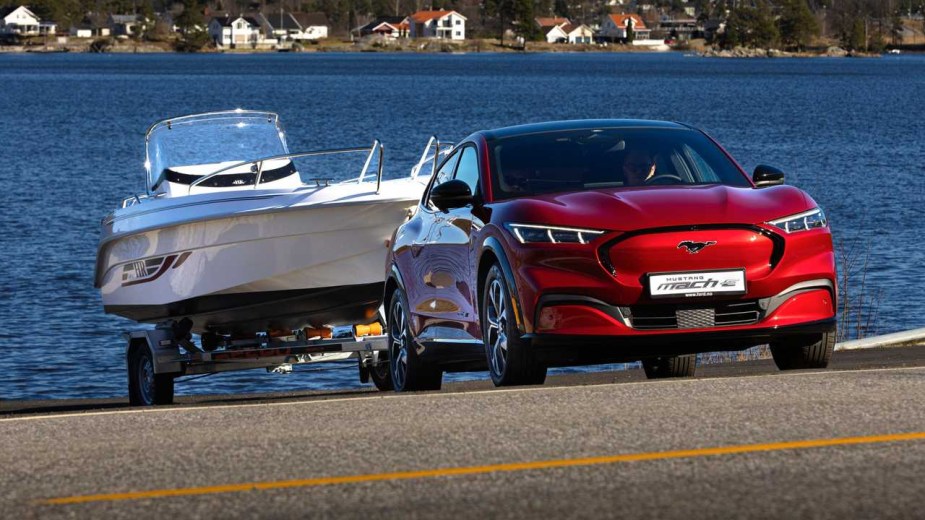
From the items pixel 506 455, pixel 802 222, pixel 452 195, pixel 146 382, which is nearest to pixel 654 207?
pixel 802 222

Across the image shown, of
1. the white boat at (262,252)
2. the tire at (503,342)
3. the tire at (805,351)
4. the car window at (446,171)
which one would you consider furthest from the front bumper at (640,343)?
the white boat at (262,252)

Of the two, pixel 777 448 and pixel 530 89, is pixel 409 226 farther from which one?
pixel 530 89

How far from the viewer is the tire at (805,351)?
10727 mm

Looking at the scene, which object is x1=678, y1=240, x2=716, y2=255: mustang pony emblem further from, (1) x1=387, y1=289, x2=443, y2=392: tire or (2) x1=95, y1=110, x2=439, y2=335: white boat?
(2) x1=95, y1=110, x2=439, y2=335: white boat

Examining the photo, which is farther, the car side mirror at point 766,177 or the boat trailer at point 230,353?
the boat trailer at point 230,353

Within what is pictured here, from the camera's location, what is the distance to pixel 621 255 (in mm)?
9945

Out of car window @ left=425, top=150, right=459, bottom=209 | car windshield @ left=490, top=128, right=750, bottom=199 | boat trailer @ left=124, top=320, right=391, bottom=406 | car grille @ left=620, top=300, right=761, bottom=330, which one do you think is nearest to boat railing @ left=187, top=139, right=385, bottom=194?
boat trailer @ left=124, top=320, right=391, bottom=406

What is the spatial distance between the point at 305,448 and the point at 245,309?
7308mm

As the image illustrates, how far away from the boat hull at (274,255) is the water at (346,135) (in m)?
4.63

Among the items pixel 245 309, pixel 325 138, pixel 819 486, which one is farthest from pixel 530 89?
pixel 819 486

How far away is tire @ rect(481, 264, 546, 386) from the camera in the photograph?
10320 mm

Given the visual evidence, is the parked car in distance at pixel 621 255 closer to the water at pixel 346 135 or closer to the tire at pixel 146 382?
the tire at pixel 146 382

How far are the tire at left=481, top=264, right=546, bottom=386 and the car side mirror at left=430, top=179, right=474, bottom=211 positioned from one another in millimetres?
609

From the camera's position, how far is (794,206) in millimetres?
10453
